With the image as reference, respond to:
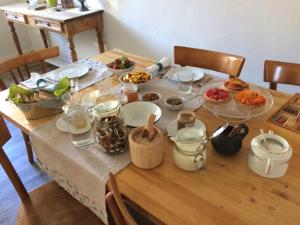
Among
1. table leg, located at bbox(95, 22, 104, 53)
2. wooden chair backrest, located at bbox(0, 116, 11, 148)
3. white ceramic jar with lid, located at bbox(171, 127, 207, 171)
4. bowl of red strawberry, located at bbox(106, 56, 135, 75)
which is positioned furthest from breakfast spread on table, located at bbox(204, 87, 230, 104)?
table leg, located at bbox(95, 22, 104, 53)

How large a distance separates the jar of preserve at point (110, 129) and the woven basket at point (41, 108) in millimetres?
310

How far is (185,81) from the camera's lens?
4.20 ft

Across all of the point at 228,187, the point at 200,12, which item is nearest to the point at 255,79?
the point at 200,12

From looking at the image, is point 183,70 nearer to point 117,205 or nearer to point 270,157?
point 270,157

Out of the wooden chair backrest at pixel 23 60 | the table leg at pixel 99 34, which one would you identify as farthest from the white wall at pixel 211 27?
the wooden chair backrest at pixel 23 60

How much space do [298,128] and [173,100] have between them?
0.47 metres

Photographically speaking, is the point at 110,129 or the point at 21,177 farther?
the point at 21,177

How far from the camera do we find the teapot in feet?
2.71

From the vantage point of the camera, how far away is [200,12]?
2.12 metres

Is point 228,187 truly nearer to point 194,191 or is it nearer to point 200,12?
point 194,191

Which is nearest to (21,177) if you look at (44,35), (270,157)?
(270,157)

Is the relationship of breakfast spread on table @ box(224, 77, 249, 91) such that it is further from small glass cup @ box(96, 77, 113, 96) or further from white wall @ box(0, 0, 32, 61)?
white wall @ box(0, 0, 32, 61)

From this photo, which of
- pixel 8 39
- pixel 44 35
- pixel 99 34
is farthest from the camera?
pixel 8 39

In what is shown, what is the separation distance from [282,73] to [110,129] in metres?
0.90
